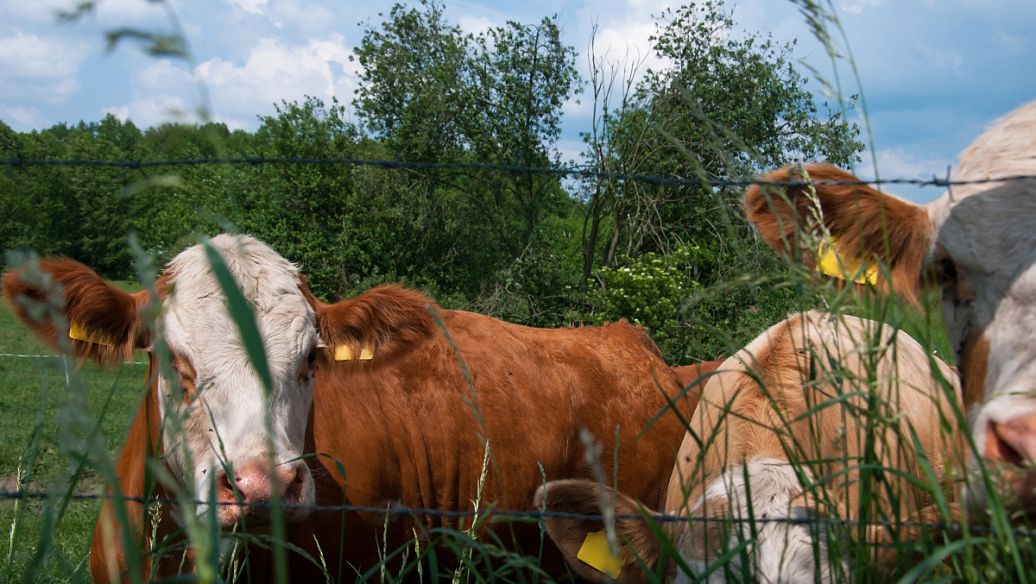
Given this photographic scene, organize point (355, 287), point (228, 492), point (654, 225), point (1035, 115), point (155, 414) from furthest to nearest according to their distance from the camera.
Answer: point (355, 287), point (654, 225), point (155, 414), point (228, 492), point (1035, 115)

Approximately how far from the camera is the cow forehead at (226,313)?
2.65 m

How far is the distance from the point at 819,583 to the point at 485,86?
59.5ft

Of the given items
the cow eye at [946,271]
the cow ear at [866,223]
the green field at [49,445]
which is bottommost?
the green field at [49,445]

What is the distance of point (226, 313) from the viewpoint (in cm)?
262

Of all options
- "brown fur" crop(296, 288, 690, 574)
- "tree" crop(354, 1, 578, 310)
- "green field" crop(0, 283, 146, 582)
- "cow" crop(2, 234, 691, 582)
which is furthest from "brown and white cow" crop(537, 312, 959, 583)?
"tree" crop(354, 1, 578, 310)

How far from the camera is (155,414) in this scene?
112 inches

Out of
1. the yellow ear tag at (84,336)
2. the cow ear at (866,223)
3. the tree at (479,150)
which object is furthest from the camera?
the tree at (479,150)

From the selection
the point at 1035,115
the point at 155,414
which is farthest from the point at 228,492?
the point at 1035,115

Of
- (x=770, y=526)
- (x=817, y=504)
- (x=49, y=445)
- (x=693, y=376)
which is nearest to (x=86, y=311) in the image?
(x=770, y=526)

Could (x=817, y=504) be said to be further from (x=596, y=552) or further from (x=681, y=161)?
(x=681, y=161)

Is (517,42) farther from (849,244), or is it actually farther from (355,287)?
(849,244)

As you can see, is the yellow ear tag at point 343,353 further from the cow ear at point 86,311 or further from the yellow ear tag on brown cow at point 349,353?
the cow ear at point 86,311

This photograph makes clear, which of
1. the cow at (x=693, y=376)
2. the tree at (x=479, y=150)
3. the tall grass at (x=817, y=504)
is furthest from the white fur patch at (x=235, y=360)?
the tree at (x=479, y=150)

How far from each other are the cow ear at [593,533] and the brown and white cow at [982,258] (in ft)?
2.80
